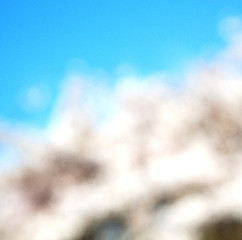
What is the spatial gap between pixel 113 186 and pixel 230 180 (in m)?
0.86

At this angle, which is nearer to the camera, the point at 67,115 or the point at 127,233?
the point at 127,233

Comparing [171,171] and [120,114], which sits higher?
[120,114]

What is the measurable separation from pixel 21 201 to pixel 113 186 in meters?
1.26

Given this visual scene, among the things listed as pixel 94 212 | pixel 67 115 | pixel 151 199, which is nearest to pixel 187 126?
pixel 151 199

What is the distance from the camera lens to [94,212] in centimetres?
340

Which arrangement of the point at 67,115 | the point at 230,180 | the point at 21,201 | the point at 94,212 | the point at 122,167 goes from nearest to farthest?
the point at 230,180 → the point at 94,212 → the point at 122,167 → the point at 21,201 → the point at 67,115

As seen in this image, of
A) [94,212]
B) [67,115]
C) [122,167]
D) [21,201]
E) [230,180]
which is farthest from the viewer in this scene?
[67,115]

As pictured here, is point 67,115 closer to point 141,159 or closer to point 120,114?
point 120,114

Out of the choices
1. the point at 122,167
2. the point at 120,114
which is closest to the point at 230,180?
the point at 122,167

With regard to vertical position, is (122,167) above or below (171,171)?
above

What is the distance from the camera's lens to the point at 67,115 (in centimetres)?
487

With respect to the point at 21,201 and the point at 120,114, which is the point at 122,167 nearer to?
the point at 120,114

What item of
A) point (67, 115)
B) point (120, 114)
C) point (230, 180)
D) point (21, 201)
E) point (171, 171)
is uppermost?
point (67, 115)

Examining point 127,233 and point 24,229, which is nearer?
point 127,233
